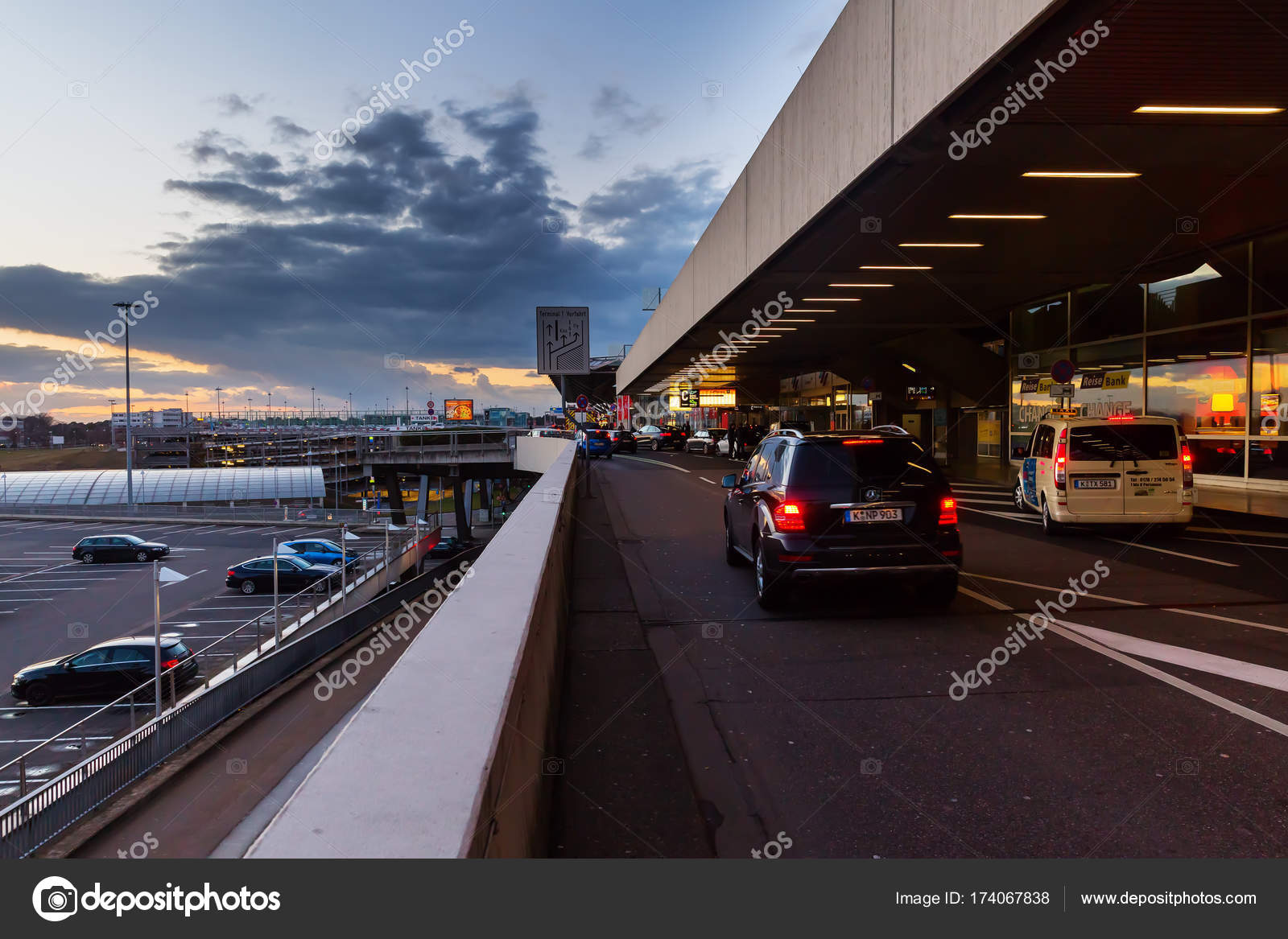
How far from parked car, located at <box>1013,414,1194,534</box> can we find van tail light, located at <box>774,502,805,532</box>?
6706 mm

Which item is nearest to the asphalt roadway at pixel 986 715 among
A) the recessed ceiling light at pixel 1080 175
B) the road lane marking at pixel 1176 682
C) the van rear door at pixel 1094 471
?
the road lane marking at pixel 1176 682

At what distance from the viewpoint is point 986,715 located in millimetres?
5176

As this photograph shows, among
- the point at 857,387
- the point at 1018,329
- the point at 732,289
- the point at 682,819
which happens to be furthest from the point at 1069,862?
the point at 857,387

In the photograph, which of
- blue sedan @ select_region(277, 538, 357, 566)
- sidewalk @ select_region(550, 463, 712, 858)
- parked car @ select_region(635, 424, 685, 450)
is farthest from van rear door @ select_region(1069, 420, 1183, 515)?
blue sedan @ select_region(277, 538, 357, 566)

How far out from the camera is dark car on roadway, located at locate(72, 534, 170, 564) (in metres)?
51.3

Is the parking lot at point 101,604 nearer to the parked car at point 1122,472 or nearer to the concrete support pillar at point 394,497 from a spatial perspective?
the concrete support pillar at point 394,497

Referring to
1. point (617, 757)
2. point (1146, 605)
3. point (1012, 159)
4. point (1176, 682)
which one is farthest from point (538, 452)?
point (617, 757)

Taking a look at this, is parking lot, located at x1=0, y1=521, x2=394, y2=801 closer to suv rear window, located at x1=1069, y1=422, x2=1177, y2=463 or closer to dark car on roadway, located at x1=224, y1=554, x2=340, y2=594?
dark car on roadway, located at x1=224, y1=554, x2=340, y2=594

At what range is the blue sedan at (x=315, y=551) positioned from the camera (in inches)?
1852

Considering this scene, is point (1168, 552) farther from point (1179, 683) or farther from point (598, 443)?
point (598, 443)

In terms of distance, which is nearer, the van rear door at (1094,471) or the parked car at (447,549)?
the van rear door at (1094,471)

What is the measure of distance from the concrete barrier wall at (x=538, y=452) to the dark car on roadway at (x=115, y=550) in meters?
25.5

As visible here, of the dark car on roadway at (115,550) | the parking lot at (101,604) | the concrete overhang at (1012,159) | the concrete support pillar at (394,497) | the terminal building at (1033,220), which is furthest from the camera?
the concrete support pillar at (394,497)

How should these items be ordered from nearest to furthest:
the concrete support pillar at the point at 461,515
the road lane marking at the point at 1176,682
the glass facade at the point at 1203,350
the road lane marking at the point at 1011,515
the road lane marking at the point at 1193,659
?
1. the road lane marking at the point at 1176,682
2. the road lane marking at the point at 1193,659
3. the road lane marking at the point at 1011,515
4. the glass facade at the point at 1203,350
5. the concrete support pillar at the point at 461,515
